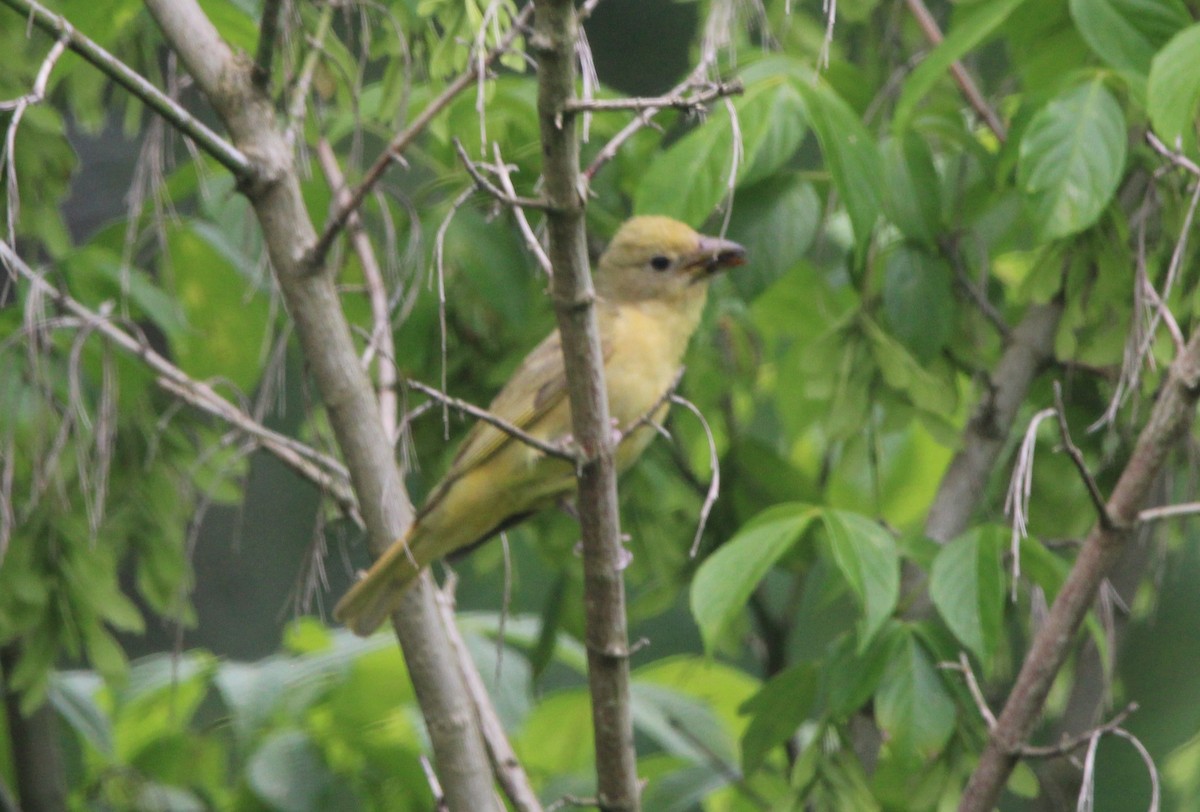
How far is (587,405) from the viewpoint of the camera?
2664mm

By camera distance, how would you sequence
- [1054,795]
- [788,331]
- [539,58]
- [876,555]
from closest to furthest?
[539,58], [876,555], [1054,795], [788,331]

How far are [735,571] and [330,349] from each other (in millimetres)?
957

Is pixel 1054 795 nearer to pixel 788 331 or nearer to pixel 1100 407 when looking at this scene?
pixel 1100 407

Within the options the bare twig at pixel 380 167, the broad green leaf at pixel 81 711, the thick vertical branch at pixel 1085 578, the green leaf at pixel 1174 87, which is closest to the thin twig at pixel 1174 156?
the green leaf at pixel 1174 87

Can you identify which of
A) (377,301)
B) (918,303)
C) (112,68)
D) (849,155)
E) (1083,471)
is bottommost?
(1083,471)

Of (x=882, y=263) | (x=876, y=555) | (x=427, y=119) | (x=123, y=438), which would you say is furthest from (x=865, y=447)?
(x=123, y=438)

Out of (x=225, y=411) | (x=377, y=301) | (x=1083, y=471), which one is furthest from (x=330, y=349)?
(x=1083, y=471)

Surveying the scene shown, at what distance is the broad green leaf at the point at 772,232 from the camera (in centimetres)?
360

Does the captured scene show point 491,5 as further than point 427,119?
No

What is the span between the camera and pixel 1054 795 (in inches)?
143

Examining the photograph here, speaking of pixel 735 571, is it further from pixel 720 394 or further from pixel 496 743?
pixel 720 394

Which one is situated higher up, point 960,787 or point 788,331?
point 788,331

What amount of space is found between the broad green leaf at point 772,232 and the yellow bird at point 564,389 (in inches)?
7.7

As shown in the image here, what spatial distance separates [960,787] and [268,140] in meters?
2.06
